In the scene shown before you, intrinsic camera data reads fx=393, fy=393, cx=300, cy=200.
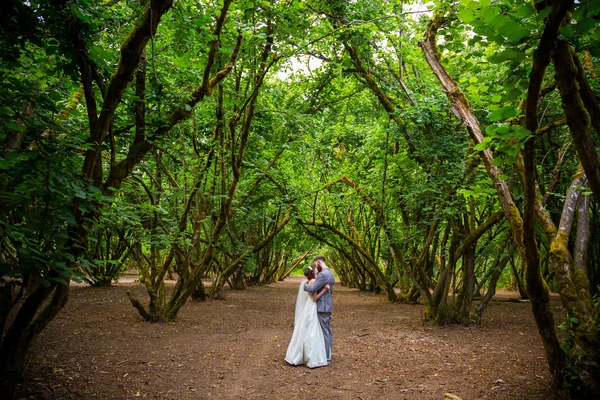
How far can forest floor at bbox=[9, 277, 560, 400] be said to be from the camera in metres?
5.23

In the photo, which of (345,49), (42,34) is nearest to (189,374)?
(42,34)

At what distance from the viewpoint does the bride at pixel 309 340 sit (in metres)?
6.55

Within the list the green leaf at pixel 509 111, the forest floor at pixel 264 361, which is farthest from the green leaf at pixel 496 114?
the forest floor at pixel 264 361

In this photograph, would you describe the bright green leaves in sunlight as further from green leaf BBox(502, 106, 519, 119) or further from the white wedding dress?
the white wedding dress

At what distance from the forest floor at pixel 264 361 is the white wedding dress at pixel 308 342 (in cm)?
18

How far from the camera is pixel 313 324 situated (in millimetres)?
6711

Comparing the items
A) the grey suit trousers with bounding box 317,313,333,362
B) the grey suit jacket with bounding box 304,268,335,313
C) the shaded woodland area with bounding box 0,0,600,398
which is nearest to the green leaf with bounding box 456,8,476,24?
the shaded woodland area with bounding box 0,0,600,398

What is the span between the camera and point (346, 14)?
794 cm

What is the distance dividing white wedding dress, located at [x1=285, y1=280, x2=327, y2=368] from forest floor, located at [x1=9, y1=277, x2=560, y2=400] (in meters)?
0.18

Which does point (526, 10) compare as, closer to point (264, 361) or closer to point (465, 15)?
point (465, 15)

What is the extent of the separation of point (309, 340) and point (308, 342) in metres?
0.04

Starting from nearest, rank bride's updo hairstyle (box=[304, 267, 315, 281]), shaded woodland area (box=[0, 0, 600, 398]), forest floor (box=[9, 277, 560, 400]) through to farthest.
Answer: shaded woodland area (box=[0, 0, 600, 398]) → forest floor (box=[9, 277, 560, 400]) → bride's updo hairstyle (box=[304, 267, 315, 281])

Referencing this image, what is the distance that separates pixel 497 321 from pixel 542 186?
3926mm

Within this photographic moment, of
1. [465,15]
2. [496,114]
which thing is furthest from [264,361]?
[465,15]
